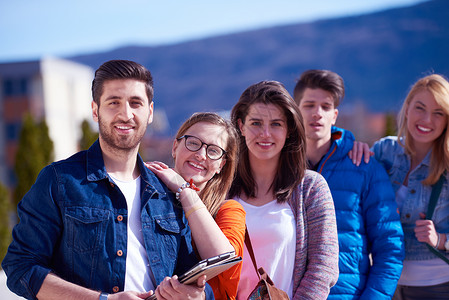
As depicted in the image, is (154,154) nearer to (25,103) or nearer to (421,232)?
(25,103)

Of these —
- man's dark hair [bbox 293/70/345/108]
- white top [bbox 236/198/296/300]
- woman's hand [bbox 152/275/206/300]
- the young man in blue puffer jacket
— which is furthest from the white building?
woman's hand [bbox 152/275/206/300]

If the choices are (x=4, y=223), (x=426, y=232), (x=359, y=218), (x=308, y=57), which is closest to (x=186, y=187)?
(x=359, y=218)

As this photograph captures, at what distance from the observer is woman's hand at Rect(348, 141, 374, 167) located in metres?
3.21

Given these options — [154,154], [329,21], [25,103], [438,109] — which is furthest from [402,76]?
[438,109]

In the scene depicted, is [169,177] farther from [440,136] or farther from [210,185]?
[440,136]

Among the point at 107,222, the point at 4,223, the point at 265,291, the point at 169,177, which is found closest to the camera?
the point at 107,222

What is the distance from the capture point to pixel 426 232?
10.5ft

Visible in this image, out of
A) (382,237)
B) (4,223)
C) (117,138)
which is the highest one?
(117,138)

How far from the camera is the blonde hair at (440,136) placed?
11.1ft

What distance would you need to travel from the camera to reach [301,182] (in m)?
2.84

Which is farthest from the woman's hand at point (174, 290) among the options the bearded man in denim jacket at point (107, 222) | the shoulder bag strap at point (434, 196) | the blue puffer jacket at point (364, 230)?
the shoulder bag strap at point (434, 196)

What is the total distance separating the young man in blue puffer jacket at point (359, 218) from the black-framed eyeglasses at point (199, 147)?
3.15 feet

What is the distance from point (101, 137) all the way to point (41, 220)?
1.59 ft

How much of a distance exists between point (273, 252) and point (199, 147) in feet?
2.47
